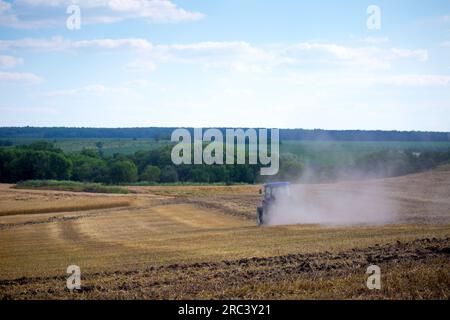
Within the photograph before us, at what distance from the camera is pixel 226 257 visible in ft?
66.8

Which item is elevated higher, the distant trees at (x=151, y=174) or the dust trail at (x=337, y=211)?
the dust trail at (x=337, y=211)

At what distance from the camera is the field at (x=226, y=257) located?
13.5m

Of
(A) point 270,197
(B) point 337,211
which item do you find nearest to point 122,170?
(B) point 337,211

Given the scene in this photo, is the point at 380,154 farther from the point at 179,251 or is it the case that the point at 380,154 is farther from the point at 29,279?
the point at 29,279

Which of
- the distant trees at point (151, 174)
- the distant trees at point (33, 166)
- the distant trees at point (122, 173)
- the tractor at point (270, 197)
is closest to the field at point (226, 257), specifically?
the tractor at point (270, 197)

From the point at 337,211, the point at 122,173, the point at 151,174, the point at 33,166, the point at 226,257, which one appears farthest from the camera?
the point at 151,174

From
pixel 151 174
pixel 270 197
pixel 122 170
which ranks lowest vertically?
pixel 151 174

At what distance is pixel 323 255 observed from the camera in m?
18.8

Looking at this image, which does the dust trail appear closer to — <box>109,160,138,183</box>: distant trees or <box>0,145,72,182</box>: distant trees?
<box>109,160,138,183</box>: distant trees

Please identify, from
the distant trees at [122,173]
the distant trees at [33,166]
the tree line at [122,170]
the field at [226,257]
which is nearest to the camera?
the field at [226,257]

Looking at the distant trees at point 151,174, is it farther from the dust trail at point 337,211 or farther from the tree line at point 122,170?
the dust trail at point 337,211

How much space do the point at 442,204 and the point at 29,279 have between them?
1303 inches

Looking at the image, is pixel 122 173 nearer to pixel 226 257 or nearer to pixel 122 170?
pixel 122 170

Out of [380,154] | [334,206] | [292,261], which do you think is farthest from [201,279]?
[380,154]
